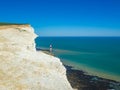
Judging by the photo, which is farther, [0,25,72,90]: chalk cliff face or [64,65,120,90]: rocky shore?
[64,65,120,90]: rocky shore

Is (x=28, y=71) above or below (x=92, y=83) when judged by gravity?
above

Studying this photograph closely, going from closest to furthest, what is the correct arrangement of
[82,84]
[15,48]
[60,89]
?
1. [60,89]
2. [15,48]
3. [82,84]

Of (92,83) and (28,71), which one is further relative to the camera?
(92,83)

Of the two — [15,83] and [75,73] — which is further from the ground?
[15,83]

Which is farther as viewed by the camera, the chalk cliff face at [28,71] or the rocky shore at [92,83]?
the rocky shore at [92,83]

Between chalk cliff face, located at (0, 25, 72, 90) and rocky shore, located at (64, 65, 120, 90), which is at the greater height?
chalk cliff face, located at (0, 25, 72, 90)

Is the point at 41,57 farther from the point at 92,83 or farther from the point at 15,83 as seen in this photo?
the point at 92,83

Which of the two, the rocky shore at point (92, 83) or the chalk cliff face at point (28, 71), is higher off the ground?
the chalk cliff face at point (28, 71)

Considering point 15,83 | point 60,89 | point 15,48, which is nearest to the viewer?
point 15,83

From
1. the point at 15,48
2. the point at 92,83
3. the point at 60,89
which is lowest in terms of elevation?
the point at 92,83

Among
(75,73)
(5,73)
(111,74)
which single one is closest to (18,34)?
(5,73)

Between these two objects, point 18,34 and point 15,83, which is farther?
point 18,34
